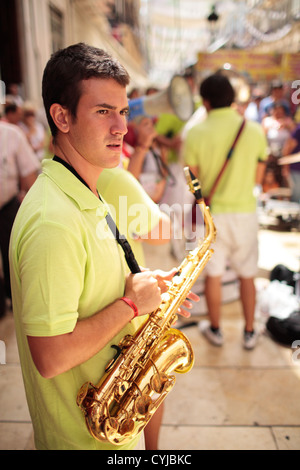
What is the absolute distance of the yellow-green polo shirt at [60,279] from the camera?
85 centimetres

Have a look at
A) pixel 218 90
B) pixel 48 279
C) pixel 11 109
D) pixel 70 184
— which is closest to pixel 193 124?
pixel 218 90

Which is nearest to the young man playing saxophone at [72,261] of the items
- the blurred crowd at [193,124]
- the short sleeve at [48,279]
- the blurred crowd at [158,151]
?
the short sleeve at [48,279]

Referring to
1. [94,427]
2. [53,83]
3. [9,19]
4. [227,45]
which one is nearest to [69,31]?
[9,19]

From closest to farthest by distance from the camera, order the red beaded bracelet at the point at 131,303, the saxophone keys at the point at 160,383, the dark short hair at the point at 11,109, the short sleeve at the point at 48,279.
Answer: the short sleeve at the point at 48,279
the red beaded bracelet at the point at 131,303
the saxophone keys at the point at 160,383
the dark short hair at the point at 11,109

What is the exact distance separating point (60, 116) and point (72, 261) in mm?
427

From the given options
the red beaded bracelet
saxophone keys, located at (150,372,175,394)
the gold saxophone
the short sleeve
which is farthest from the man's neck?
saxophone keys, located at (150,372,175,394)

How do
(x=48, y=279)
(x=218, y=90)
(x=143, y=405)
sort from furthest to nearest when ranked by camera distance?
(x=218, y=90), (x=143, y=405), (x=48, y=279)

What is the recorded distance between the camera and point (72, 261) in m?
0.88

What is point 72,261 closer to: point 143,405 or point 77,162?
point 77,162

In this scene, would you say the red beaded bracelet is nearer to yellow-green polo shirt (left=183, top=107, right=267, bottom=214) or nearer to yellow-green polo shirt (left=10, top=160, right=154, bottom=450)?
yellow-green polo shirt (left=10, top=160, right=154, bottom=450)

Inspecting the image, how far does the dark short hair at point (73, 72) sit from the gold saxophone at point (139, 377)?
0.65 m

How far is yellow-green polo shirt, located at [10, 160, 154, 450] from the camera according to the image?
2.79ft

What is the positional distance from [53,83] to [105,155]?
0.25m

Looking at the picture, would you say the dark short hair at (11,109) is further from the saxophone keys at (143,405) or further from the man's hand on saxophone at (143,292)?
the saxophone keys at (143,405)
